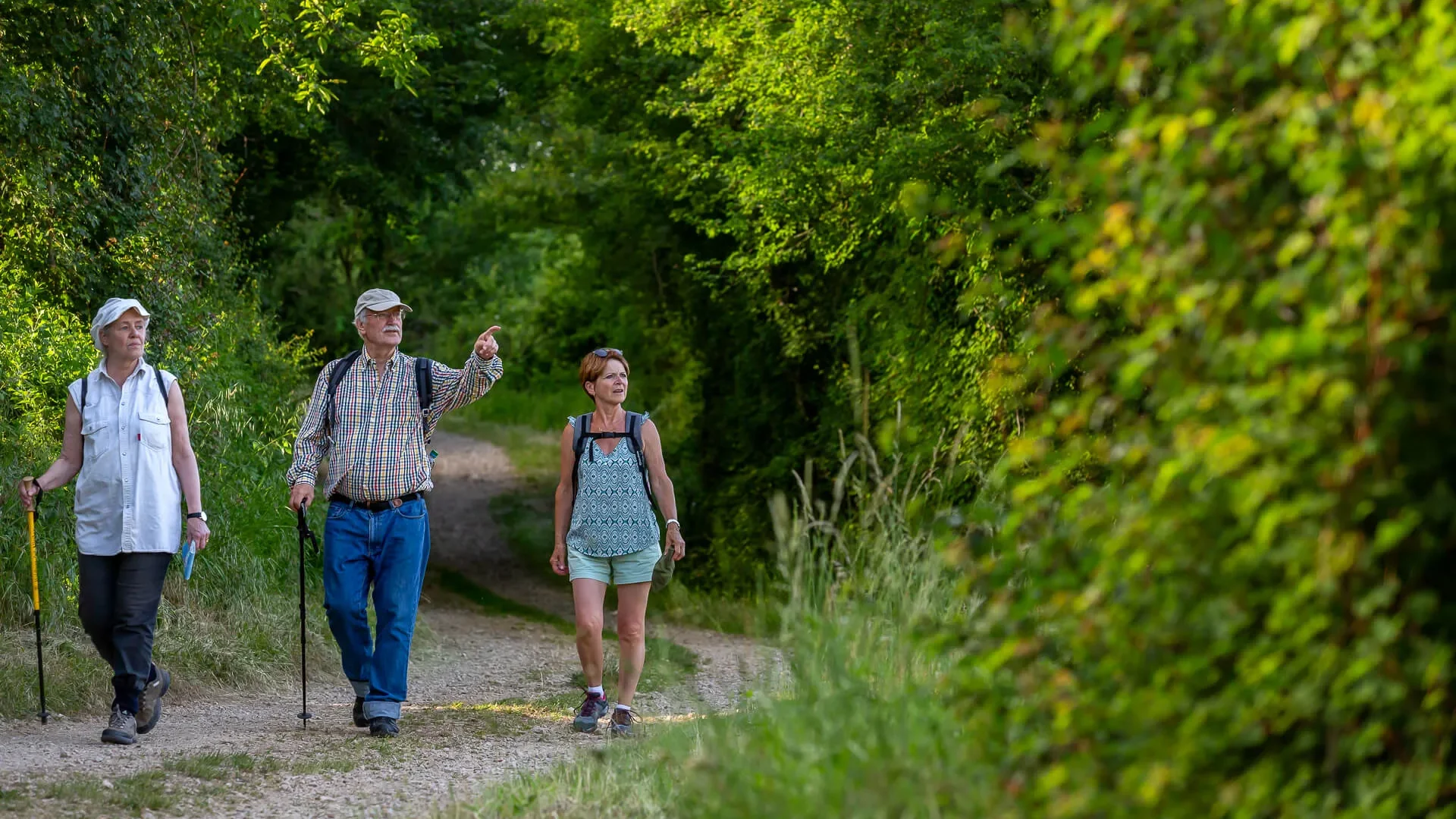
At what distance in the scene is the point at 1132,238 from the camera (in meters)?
3.17

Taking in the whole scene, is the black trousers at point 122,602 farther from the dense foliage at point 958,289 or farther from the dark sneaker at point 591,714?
the dense foliage at point 958,289

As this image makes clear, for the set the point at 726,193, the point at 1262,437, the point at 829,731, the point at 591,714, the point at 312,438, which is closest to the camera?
the point at 1262,437

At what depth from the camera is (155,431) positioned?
7023mm

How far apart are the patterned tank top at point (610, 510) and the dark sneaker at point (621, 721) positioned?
755mm

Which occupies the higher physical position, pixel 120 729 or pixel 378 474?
pixel 378 474

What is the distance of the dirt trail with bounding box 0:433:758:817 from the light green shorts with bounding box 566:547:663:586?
689 millimetres

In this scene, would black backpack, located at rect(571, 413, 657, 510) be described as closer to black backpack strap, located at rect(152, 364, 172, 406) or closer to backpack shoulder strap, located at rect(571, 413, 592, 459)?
backpack shoulder strap, located at rect(571, 413, 592, 459)

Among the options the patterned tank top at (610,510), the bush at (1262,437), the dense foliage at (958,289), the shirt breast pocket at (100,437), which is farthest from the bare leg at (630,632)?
the bush at (1262,437)

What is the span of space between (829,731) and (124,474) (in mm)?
4284

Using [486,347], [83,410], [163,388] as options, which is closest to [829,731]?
[486,347]

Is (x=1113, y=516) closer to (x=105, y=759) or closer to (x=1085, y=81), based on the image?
(x=1085, y=81)

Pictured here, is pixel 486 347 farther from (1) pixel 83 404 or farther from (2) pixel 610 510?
(1) pixel 83 404

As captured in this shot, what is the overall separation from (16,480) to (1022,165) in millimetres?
7332

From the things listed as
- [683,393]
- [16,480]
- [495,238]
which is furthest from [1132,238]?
[495,238]
